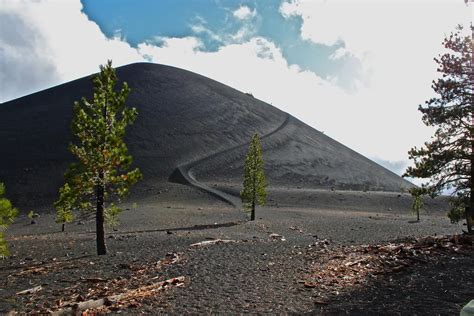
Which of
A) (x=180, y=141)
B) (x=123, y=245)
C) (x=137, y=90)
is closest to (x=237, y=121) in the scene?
(x=180, y=141)

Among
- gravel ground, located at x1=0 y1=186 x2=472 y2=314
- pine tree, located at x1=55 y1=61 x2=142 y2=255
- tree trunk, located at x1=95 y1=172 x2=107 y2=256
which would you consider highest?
pine tree, located at x1=55 y1=61 x2=142 y2=255

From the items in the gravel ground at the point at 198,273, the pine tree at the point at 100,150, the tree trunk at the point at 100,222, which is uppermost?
the pine tree at the point at 100,150

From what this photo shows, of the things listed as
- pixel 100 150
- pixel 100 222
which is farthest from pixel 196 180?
pixel 100 150

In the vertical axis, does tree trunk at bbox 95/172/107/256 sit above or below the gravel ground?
above

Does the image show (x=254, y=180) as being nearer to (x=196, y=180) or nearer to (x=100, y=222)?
(x=100, y=222)

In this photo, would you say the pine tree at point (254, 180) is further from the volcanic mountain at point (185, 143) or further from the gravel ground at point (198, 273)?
the volcanic mountain at point (185, 143)

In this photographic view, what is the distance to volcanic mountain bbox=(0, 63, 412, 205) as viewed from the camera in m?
96.9

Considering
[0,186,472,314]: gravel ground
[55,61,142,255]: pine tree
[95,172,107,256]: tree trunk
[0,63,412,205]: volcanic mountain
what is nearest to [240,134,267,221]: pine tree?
[0,186,472,314]: gravel ground

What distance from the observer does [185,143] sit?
118 metres

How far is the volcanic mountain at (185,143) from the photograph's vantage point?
3814 inches

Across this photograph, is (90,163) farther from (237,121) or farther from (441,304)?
(237,121)

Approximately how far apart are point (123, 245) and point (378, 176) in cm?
10286

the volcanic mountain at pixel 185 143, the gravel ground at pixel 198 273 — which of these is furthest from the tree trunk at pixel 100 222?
the volcanic mountain at pixel 185 143

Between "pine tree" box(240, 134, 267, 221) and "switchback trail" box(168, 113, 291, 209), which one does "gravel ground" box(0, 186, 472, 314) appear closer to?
"pine tree" box(240, 134, 267, 221)
